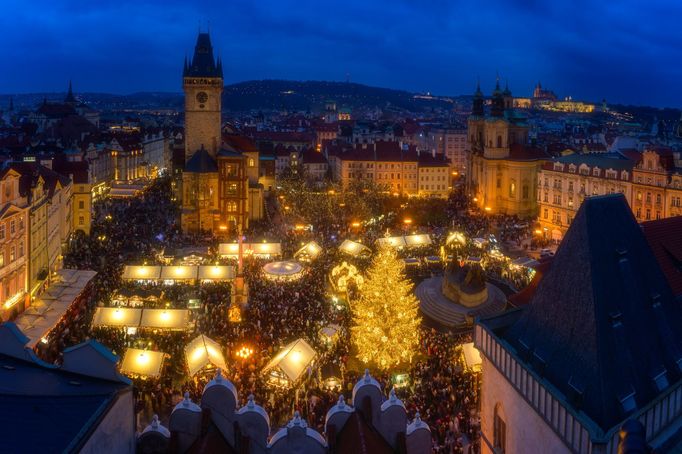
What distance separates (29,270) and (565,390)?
95.7 feet

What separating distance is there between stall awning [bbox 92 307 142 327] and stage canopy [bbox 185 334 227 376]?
4.71m

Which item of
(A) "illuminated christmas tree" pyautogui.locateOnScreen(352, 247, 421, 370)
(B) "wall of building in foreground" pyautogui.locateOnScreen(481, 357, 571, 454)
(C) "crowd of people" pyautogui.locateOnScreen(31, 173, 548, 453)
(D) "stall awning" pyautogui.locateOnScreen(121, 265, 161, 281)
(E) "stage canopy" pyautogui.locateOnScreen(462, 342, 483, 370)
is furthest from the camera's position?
(D) "stall awning" pyautogui.locateOnScreen(121, 265, 161, 281)

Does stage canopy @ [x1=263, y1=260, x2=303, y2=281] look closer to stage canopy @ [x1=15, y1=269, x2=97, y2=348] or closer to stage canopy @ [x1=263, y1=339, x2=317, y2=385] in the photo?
stage canopy @ [x1=15, y1=269, x2=97, y2=348]

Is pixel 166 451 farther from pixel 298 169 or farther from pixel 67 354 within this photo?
pixel 298 169

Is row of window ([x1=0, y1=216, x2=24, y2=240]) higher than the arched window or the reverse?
higher

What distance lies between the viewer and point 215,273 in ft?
114

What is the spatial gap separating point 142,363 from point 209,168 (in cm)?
3513

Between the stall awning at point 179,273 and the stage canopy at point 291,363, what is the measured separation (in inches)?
522

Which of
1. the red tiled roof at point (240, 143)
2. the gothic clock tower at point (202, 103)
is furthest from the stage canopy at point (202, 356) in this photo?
the red tiled roof at point (240, 143)

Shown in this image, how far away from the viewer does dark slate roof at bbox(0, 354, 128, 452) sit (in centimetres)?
814

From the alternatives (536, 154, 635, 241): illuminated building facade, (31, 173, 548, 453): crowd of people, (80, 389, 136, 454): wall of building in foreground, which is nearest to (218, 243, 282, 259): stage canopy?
(31, 173, 548, 453): crowd of people

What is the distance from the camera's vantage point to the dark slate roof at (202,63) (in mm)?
58188

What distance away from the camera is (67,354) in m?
10.2

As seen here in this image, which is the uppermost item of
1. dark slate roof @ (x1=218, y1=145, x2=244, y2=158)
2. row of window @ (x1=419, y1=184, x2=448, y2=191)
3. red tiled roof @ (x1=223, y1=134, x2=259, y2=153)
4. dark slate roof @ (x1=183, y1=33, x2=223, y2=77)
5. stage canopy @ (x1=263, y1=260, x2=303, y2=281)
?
dark slate roof @ (x1=183, y1=33, x2=223, y2=77)
